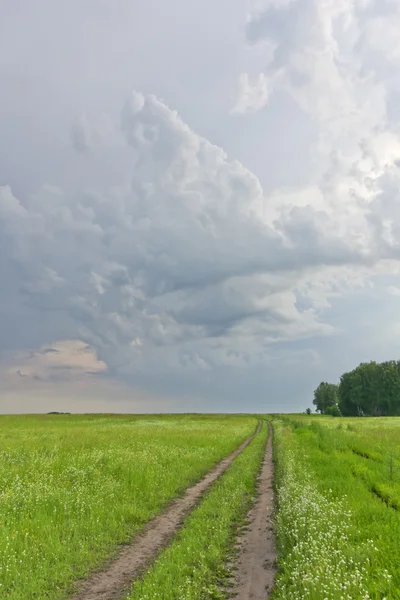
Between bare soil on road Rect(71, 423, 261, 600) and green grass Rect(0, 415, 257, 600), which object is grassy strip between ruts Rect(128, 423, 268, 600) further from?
green grass Rect(0, 415, 257, 600)

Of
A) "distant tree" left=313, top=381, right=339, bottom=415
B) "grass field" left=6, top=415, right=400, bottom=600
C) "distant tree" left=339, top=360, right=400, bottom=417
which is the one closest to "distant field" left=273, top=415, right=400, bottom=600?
"grass field" left=6, top=415, right=400, bottom=600

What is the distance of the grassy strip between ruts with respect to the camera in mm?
7727

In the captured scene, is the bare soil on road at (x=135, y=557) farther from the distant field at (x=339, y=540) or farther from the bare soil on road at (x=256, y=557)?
the distant field at (x=339, y=540)

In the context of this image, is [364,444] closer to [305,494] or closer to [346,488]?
[346,488]

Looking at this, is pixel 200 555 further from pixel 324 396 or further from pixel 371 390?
pixel 324 396

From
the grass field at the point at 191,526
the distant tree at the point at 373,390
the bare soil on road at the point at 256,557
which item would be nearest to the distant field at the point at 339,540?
the grass field at the point at 191,526

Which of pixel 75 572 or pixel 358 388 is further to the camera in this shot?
pixel 358 388

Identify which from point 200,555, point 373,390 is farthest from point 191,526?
point 373,390

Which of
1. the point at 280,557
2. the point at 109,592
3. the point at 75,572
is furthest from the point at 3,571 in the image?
the point at 280,557

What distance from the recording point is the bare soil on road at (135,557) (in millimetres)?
8041

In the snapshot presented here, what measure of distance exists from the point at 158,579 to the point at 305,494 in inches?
237

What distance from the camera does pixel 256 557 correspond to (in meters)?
9.59

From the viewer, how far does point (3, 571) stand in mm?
8641

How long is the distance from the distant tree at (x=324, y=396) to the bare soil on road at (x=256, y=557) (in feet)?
551
